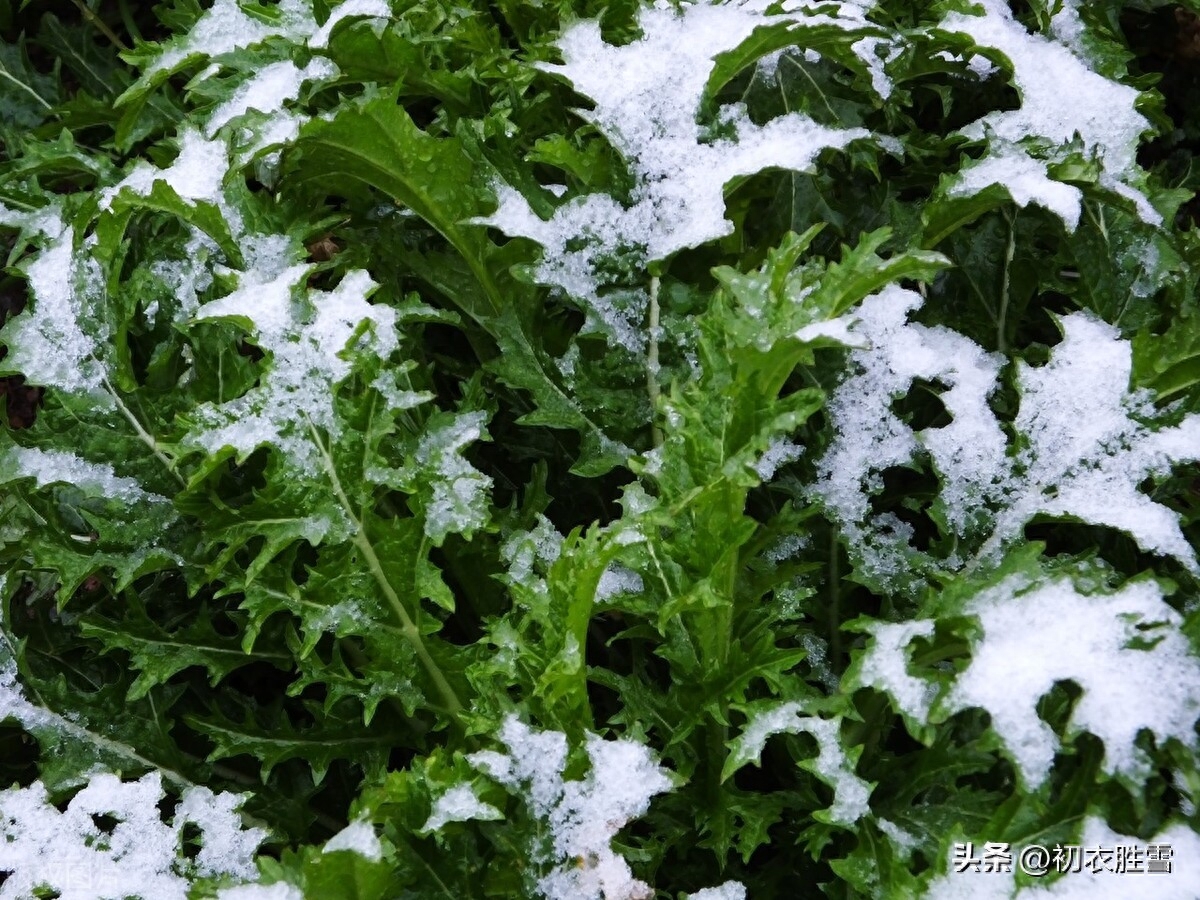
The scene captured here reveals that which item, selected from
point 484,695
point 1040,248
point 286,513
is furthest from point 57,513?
point 1040,248

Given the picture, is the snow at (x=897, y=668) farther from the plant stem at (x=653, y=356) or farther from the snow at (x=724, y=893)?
the plant stem at (x=653, y=356)

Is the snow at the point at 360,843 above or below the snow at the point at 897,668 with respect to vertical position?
below

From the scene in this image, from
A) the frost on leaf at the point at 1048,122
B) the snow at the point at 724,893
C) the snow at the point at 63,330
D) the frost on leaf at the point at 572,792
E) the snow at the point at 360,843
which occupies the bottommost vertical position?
the snow at the point at 724,893

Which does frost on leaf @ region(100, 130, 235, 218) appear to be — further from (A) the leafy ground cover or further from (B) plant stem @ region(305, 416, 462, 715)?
(B) plant stem @ region(305, 416, 462, 715)

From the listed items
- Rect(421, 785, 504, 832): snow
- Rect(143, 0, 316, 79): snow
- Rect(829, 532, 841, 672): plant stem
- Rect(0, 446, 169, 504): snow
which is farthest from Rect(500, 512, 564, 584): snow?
Rect(143, 0, 316, 79): snow

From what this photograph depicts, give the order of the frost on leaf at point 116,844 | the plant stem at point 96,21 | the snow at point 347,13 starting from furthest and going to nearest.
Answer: the plant stem at point 96,21, the snow at point 347,13, the frost on leaf at point 116,844

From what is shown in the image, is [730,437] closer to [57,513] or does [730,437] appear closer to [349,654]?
[349,654]

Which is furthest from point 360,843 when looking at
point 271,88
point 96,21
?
point 96,21

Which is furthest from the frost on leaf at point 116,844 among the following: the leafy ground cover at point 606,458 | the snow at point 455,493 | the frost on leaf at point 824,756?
the frost on leaf at point 824,756
